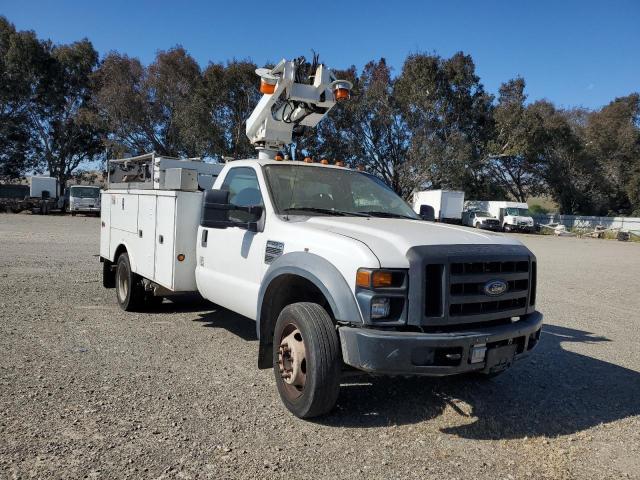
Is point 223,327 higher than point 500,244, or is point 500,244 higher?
point 500,244

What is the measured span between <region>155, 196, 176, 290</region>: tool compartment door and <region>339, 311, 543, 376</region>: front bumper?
2.79 metres

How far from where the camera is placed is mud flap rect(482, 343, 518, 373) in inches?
139

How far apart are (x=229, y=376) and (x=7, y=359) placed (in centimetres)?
211

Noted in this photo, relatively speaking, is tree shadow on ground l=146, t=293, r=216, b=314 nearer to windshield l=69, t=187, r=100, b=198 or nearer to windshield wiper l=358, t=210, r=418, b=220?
windshield wiper l=358, t=210, r=418, b=220

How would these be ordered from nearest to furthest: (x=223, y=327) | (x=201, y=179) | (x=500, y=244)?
(x=500, y=244), (x=223, y=327), (x=201, y=179)

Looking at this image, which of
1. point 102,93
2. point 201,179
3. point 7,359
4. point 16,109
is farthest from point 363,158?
point 7,359

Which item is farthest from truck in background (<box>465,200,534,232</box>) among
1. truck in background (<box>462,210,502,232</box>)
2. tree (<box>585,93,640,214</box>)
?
tree (<box>585,93,640,214</box>)

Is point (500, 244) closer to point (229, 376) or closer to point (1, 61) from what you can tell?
point (229, 376)

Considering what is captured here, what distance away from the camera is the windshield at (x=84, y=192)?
33719mm

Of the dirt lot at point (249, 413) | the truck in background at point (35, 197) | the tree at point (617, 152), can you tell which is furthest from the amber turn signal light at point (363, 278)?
the tree at point (617, 152)

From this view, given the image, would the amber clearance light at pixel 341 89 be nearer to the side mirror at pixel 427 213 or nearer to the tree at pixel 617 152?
the side mirror at pixel 427 213

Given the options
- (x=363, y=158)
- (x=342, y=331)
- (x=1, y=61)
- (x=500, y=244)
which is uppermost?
(x=1, y=61)

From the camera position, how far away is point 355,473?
3115 mm

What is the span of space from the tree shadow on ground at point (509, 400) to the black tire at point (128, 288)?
3.50 metres
